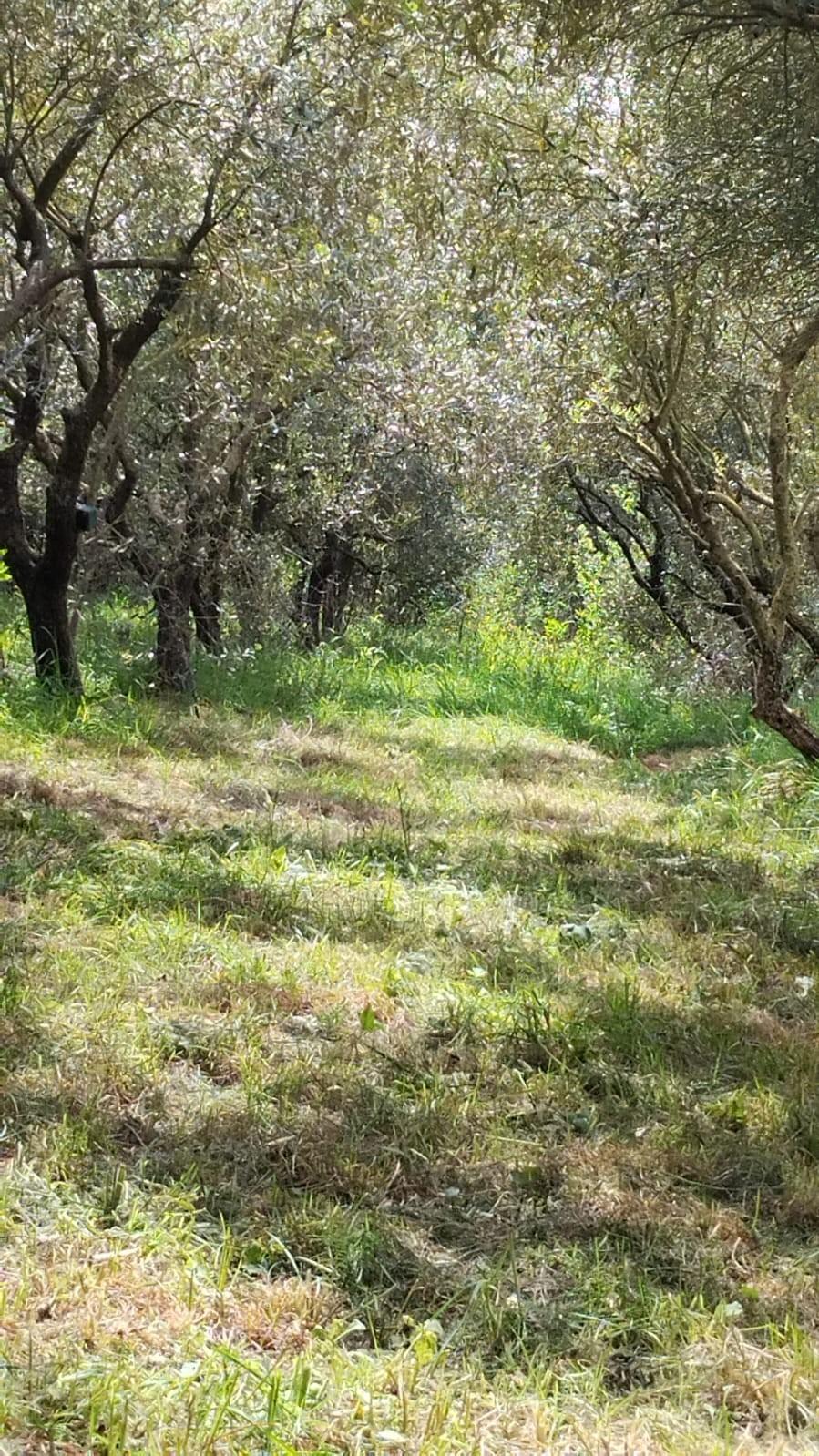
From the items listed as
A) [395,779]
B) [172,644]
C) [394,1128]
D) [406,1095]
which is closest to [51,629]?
[172,644]

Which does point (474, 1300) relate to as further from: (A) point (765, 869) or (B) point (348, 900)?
(A) point (765, 869)

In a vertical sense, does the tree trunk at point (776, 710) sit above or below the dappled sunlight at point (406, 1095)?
above

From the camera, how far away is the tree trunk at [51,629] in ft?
21.8

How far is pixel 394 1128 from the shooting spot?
2.69 meters

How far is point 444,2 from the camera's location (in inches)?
161

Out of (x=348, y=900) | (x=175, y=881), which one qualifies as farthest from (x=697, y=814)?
(x=175, y=881)

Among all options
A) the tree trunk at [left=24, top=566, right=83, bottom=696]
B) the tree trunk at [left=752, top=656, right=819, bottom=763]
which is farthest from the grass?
the tree trunk at [left=24, top=566, right=83, bottom=696]

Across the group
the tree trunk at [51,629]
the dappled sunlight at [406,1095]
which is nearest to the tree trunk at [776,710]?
the dappled sunlight at [406,1095]

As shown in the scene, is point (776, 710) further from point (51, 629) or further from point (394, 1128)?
point (51, 629)

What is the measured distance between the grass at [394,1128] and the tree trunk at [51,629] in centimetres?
120

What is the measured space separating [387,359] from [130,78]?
3.51 m

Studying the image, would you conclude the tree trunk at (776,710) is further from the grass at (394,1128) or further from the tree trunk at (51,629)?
the tree trunk at (51,629)

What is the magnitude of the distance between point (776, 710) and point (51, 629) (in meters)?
3.88

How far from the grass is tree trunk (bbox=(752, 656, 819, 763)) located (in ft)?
1.72
